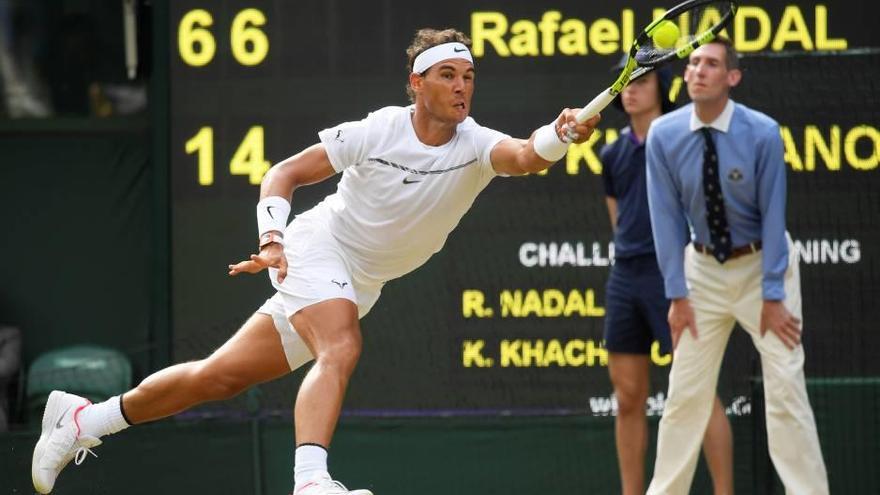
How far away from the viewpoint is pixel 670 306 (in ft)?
25.3

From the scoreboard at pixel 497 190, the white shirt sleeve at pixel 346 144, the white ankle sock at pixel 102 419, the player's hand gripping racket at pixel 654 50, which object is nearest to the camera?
the player's hand gripping racket at pixel 654 50

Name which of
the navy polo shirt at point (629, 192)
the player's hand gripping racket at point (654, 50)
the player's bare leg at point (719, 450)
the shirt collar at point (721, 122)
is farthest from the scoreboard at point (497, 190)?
the player's hand gripping racket at point (654, 50)

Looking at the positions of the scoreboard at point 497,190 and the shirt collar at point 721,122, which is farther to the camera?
the scoreboard at point 497,190

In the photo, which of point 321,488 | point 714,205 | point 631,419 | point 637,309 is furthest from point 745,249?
point 321,488

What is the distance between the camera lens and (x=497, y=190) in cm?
839

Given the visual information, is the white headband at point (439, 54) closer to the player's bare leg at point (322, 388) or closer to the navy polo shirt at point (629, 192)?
the player's bare leg at point (322, 388)

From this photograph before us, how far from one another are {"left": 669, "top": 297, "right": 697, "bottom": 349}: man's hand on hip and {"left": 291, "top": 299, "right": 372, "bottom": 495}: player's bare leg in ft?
5.29

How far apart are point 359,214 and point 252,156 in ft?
6.14

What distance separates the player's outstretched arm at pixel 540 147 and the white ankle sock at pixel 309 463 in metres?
1.22

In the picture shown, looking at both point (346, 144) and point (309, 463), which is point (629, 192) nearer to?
point (346, 144)

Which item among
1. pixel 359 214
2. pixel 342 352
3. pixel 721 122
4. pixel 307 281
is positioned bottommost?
pixel 342 352

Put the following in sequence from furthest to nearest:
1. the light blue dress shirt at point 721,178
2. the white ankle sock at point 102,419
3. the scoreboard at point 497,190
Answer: the scoreboard at point 497,190 → the light blue dress shirt at point 721,178 → the white ankle sock at point 102,419

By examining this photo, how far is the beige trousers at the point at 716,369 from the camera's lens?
715 cm

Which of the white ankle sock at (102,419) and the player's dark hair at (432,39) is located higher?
the player's dark hair at (432,39)
